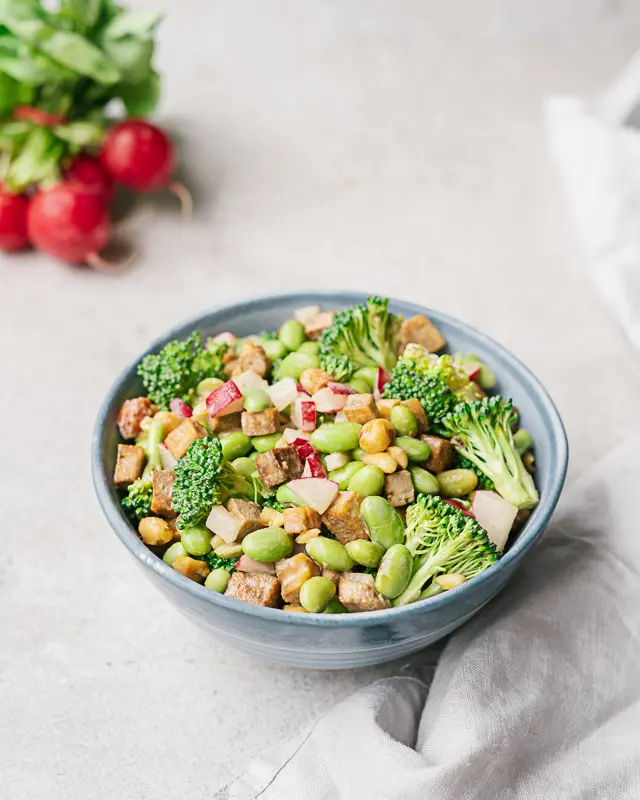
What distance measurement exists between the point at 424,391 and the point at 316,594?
704mm

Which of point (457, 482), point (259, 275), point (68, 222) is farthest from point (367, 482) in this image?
point (68, 222)

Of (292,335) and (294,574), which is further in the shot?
(292,335)

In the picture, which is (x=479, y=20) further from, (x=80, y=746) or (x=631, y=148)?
(x=80, y=746)

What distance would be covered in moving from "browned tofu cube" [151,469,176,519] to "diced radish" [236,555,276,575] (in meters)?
0.27

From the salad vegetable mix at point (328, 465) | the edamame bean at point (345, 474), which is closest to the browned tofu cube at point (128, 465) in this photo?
the salad vegetable mix at point (328, 465)

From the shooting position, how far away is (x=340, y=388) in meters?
2.74

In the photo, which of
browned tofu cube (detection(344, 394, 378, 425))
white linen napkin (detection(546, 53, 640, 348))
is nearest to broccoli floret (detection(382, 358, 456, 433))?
browned tofu cube (detection(344, 394, 378, 425))

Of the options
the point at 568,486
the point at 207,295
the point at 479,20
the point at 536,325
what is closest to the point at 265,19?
the point at 479,20

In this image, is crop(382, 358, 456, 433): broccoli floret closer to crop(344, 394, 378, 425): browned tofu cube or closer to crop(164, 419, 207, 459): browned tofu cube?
crop(344, 394, 378, 425): browned tofu cube

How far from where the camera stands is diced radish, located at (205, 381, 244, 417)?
8.75 feet

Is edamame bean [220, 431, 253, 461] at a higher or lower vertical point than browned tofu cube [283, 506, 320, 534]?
lower

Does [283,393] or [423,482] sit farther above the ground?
[423,482]

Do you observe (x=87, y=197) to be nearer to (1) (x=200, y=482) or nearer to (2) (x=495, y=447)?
(1) (x=200, y=482)

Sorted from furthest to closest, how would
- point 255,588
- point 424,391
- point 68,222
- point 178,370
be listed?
point 68,222 < point 178,370 < point 424,391 < point 255,588
